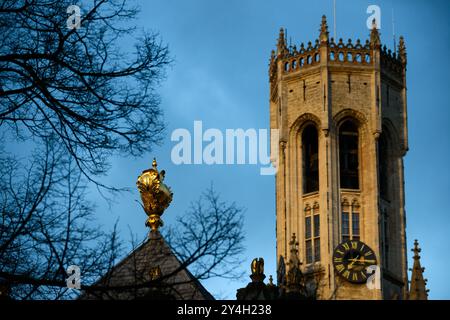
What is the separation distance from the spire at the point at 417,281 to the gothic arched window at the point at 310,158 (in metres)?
15.4

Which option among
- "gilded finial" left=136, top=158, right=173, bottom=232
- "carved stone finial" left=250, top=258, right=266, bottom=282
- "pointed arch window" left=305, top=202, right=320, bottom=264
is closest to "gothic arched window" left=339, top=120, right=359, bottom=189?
"pointed arch window" left=305, top=202, right=320, bottom=264

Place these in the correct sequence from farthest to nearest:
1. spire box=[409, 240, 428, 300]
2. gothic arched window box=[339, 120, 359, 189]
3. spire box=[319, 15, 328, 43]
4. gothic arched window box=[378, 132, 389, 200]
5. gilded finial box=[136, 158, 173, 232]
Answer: spire box=[319, 15, 328, 43] < gothic arched window box=[378, 132, 389, 200] < gothic arched window box=[339, 120, 359, 189] < spire box=[409, 240, 428, 300] < gilded finial box=[136, 158, 173, 232]

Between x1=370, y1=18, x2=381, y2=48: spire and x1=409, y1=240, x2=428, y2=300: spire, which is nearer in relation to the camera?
x1=409, y1=240, x2=428, y2=300: spire

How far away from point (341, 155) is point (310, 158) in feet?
6.70

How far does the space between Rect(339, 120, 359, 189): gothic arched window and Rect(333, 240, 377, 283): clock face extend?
16.1 ft

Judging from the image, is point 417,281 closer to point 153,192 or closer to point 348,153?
point 348,153

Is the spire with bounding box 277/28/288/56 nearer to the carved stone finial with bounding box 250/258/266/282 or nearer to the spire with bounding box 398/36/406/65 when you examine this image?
the spire with bounding box 398/36/406/65

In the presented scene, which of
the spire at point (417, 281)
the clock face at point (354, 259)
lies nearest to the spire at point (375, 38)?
the clock face at point (354, 259)

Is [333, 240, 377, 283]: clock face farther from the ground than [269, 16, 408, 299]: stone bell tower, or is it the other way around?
[269, 16, 408, 299]: stone bell tower

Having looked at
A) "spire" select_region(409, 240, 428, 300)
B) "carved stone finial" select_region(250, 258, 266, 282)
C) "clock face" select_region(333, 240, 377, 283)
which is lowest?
"carved stone finial" select_region(250, 258, 266, 282)

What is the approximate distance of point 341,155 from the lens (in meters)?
80.5

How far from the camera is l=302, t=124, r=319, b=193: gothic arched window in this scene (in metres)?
80.5

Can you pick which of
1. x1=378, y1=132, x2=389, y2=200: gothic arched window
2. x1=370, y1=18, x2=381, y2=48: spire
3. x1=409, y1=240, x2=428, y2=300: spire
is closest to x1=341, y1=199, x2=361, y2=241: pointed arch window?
x1=378, y1=132, x2=389, y2=200: gothic arched window

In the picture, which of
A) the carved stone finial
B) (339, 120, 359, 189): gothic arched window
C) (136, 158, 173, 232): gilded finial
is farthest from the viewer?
(339, 120, 359, 189): gothic arched window
